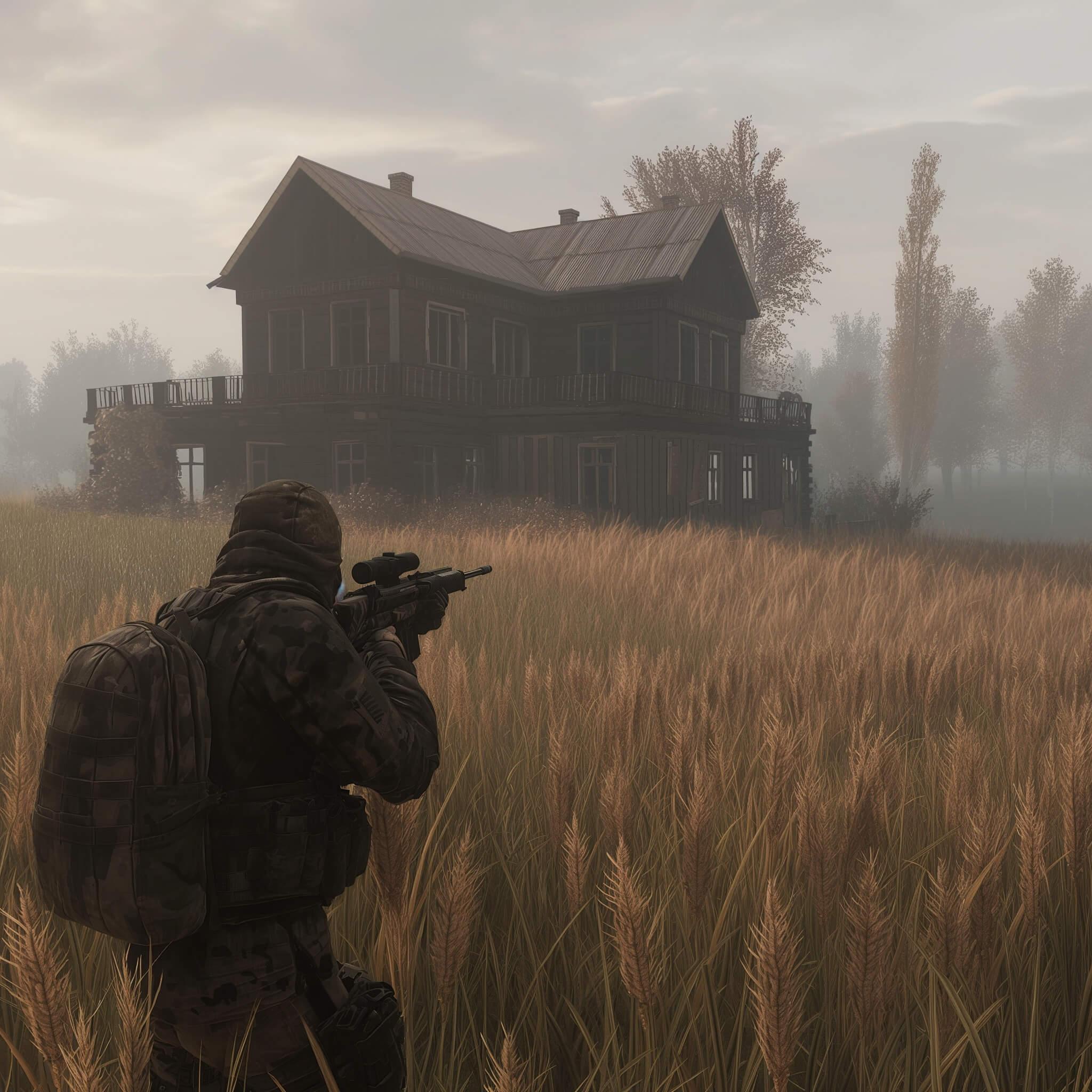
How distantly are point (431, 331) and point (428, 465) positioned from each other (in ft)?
10.5

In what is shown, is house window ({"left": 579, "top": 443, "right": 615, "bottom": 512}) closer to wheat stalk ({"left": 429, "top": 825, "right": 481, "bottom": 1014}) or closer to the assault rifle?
the assault rifle

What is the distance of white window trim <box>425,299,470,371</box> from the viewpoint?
893 inches

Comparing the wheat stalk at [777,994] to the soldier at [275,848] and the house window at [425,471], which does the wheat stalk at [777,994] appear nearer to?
the soldier at [275,848]

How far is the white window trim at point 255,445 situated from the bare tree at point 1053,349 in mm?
53665

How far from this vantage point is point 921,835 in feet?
10.2

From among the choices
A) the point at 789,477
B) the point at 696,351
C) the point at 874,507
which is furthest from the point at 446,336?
the point at 874,507

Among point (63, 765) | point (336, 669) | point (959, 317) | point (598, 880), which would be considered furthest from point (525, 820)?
point (959, 317)

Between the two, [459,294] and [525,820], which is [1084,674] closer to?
[525,820]

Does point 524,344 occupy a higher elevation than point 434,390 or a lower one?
higher

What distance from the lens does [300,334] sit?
23953 mm

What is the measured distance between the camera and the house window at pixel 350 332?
896 inches

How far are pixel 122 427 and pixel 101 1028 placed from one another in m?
25.3

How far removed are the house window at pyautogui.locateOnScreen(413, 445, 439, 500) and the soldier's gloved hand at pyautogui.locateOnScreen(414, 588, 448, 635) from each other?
1962 cm

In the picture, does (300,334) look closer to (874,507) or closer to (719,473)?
(719,473)
